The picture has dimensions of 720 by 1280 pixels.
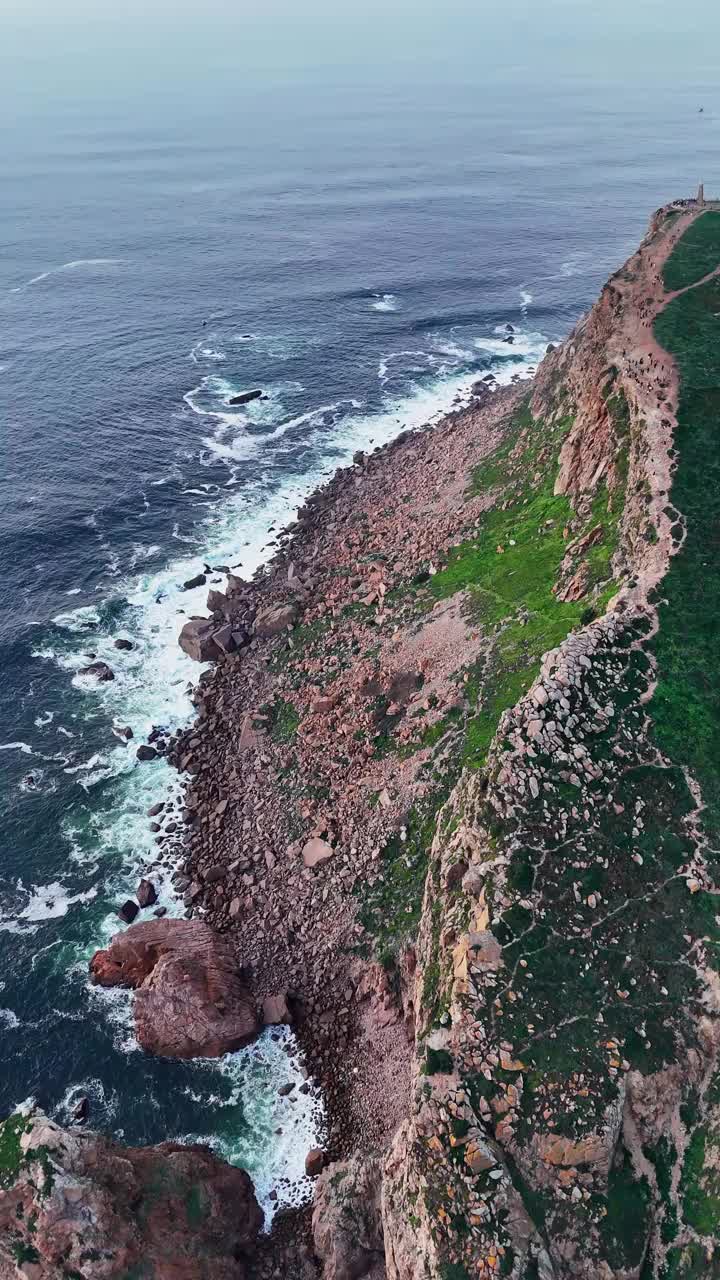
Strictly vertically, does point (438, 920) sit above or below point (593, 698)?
below

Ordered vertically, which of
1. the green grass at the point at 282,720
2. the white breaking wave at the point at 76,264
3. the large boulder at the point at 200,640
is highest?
the white breaking wave at the point at 76,264

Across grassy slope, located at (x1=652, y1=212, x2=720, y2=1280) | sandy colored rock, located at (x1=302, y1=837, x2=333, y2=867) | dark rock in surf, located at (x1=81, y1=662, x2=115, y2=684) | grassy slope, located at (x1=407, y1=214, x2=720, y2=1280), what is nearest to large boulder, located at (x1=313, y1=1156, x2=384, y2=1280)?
grassy slope, located at (x1=407, y1=214, x2=720, y2=1280)

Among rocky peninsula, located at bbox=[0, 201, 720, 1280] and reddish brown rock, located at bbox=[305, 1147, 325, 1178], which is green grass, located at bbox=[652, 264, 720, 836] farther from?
reddish brown rock, located at bbox=[305, 1147, 325, 1178]

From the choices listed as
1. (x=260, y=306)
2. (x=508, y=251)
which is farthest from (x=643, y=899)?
(x=508, y=251)

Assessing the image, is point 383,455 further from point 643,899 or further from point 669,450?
point 643,899

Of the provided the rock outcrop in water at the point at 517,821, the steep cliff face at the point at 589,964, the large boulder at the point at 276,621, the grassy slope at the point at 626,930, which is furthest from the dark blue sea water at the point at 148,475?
the grassy slope at the point at 626,930

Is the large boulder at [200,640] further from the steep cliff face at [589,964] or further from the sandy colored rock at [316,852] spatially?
the steep cliff face at [589,964]

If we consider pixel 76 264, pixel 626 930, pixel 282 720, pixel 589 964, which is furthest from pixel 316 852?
pixel 76 264
